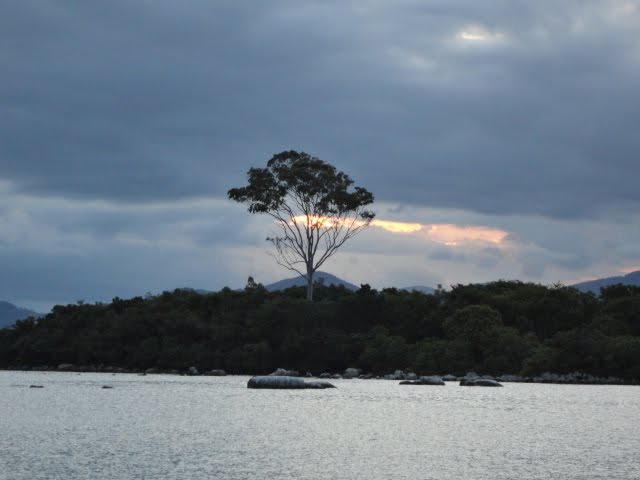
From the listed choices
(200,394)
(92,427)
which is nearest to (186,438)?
(92,427)

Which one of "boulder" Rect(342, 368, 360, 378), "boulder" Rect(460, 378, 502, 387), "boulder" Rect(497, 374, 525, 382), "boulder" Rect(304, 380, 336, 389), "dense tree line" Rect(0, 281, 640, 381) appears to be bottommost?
"boulder" Rect(304, 380, 336, 389)

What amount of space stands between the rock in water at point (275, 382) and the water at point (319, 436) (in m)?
9.26

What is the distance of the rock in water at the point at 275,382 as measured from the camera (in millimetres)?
74625

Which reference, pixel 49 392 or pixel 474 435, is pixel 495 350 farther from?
pixel 474 435

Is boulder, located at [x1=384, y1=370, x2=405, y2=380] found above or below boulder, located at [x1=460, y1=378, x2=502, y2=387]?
above

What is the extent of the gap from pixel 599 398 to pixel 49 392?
39885 mm

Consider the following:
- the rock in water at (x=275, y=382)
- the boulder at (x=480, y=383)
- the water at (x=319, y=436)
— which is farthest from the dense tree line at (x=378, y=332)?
the water at (x=319, y=436)

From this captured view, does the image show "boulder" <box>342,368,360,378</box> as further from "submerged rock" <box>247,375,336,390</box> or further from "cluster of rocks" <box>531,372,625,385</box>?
"submerged rock" <box>247,375,336,390</box>

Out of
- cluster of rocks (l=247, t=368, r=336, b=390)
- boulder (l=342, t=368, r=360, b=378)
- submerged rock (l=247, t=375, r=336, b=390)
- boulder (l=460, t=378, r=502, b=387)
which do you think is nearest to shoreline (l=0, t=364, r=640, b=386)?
boulder (l=342, t=368, r=360, b=378)

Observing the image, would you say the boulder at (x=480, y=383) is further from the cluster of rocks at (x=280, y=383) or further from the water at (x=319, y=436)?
the water at (x=319, y=436)

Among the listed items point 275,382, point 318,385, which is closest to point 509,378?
point 318,385

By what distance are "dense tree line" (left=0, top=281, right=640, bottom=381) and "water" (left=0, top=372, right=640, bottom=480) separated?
82.0ft

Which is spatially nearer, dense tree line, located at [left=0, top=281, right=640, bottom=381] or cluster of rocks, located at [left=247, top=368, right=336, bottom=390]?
cluster of rocks, located at [left=247, top=368, right=336, bottom=390]

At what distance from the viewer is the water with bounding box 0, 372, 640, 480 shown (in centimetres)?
2717
